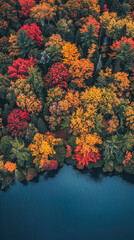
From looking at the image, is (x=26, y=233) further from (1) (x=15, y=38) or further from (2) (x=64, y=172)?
(1) (x=15, y=38)

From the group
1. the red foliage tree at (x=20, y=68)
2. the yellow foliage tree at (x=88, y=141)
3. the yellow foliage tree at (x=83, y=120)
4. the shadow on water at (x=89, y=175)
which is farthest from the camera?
the red foliage tree at (x=20, y=68)

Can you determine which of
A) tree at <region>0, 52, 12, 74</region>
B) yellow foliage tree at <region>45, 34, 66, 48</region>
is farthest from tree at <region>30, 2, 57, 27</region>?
tree at <region>0, 52, 12, 74</region>

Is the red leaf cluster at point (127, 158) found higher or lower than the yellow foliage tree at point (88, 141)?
lower

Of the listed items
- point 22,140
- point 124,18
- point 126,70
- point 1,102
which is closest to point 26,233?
point 22,140

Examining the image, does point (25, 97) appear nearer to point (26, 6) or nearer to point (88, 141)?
Result: point (88, 141)

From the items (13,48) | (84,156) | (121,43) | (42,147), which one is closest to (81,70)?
(121,43)

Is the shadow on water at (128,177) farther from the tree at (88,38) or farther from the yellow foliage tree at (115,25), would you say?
the yellow foliage tree at (115,25)

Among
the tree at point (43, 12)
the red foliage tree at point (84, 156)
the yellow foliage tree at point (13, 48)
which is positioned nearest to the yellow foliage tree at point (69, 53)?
the yellow foliage tree at point (13, 48)
